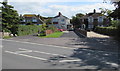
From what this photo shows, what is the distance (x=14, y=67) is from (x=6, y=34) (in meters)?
23.1

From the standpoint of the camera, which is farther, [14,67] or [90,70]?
[14,67]

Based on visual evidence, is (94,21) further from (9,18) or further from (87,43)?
(87,43)

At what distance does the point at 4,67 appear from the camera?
798cm

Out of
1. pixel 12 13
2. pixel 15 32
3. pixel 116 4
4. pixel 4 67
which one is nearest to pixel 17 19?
pixel 12 13

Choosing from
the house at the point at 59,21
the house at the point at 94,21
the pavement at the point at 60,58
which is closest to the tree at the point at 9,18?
the pavement at the point at 60,58

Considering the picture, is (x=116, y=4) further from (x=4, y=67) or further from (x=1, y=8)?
(x=1, y=8)

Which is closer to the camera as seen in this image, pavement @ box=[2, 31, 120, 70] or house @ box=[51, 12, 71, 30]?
pavement @ box=[2, 31, 120, 70]

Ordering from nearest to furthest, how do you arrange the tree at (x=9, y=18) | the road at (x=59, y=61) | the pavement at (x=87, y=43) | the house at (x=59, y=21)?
the road at (x=59, y=61)
the pavement at (x=87, y=43)
the tree at (x=9, y=18)
the house at (x=59, y=21)

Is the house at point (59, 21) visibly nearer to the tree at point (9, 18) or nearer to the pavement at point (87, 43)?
the tree at point (9, 18)

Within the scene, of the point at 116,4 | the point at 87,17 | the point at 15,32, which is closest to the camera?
the point at 116,4

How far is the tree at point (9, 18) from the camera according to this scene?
31.4m

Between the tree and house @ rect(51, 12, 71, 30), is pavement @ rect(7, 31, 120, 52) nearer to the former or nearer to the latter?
the tree

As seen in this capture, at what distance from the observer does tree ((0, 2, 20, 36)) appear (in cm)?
3139

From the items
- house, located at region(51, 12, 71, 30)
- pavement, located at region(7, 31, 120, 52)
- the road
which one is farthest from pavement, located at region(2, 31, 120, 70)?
house, located at region(51, 12, 71, 30)
